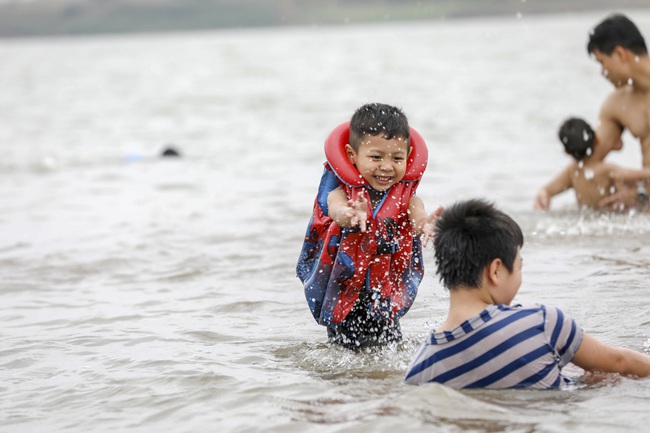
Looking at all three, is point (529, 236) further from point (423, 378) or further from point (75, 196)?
point (75, 196)

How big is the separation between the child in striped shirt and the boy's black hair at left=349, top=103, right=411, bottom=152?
883 mm

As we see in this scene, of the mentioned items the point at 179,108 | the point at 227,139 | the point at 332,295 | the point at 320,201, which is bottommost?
the point at 332,295

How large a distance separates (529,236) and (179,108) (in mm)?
23089

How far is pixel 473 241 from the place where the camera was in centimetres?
403

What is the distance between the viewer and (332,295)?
5207mm

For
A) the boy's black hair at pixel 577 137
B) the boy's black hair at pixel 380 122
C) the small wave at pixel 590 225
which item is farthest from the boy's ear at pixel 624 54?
the boy's black hair at pixel 380 122

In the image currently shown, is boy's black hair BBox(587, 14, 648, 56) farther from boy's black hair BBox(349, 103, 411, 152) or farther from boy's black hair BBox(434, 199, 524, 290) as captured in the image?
boy's black hair BBox(434, 199, 524, 290)

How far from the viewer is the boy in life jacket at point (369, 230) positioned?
4.99 m

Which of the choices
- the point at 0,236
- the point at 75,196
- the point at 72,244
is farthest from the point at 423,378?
the point at 75,196

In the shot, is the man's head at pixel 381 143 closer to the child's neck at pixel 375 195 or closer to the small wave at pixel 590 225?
the child's neck at pixel 375 195

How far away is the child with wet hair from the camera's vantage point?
9.12 meters

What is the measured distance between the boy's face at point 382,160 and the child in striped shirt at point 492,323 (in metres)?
0.88

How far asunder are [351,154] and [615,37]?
4.01 m

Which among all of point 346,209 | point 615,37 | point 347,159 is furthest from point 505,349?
point 615,37
